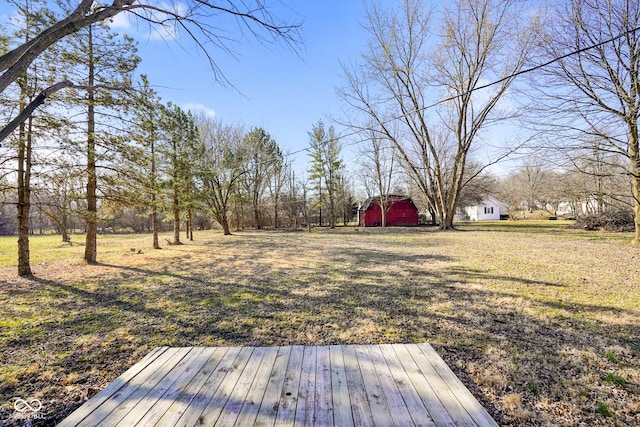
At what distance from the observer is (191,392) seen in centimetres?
189

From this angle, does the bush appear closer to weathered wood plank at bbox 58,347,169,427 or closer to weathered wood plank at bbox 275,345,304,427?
weathered wood plank at bbox 275,345,304,427

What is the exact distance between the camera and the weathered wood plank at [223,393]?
1.61m

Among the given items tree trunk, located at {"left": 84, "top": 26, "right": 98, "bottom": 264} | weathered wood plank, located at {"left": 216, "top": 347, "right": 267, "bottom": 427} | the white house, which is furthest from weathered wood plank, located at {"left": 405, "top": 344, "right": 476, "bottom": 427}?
the white house

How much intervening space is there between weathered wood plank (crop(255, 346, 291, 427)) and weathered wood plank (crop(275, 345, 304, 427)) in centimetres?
3

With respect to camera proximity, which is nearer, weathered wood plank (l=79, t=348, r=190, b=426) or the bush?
weathered wood plank (l=79, t=348, r=190, b=426)

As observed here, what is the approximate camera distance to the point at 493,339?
306cm

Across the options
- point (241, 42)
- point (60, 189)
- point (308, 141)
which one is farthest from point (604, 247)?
point (308, 141)

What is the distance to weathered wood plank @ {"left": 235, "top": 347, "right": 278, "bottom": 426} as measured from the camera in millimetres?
1599

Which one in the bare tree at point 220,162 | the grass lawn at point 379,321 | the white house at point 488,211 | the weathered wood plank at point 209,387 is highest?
the bare tree at point 220,162

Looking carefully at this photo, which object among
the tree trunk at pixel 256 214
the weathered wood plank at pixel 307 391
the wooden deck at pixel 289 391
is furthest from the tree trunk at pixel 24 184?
the tree trunk at pixel 256 214

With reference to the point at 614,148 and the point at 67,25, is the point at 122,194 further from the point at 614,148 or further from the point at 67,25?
the point at 614,148

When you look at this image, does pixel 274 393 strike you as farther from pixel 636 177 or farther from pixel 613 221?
pixel 613 221

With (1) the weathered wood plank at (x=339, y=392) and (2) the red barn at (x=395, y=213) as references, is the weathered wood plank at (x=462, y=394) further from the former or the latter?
(2) the red barn at (x=395, y=213)

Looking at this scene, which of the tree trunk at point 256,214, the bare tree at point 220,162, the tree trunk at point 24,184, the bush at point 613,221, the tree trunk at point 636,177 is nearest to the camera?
the tree trunk at point 24,184
